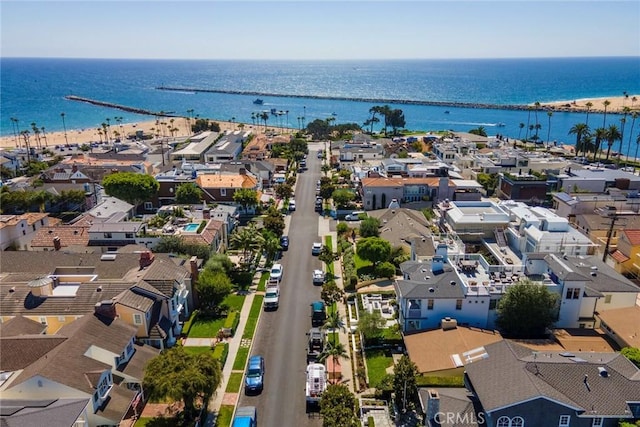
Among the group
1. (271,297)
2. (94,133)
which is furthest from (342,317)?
(94,133)

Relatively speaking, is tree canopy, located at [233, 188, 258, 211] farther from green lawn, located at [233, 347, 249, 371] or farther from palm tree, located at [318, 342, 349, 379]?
palm tree, located at [318, 342, 349, 379]

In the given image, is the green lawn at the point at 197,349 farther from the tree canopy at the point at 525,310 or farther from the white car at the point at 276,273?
the tree canopy at the point at 525,310

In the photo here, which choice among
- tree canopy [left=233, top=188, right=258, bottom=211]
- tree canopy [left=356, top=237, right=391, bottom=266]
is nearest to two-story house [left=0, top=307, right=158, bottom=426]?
tree canopy [left=356, top=237, right=391, bottom=266]

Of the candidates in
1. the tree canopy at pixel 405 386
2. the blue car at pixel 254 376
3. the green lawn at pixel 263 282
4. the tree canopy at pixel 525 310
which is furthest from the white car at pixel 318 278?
the tree canopy at pixel 405 386

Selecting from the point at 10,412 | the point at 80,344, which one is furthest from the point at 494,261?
the point at 10,412

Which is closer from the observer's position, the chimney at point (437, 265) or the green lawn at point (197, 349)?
the green lawn at point (197, 349)
